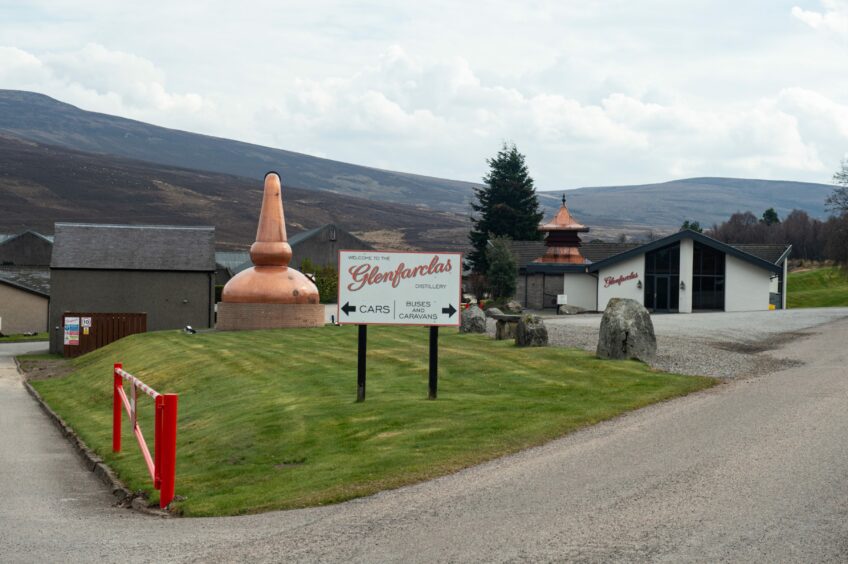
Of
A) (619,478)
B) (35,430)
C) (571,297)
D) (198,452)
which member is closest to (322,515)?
(619,478)

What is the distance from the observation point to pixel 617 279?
6212 centimetres

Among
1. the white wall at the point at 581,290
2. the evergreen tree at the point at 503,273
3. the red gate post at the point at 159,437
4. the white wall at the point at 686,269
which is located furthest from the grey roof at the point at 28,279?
the red gate post at the point at 159,437

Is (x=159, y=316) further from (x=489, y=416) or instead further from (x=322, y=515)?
(x=322, y=515)

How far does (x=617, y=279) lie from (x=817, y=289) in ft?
107

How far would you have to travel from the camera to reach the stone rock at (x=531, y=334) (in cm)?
2755

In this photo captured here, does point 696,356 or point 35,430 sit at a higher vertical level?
point 696,356

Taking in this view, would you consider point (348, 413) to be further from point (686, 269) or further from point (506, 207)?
point (506, 207)

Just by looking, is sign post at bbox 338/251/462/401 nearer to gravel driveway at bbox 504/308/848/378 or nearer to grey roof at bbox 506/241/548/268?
gravel driveway at bbox 504/308/848/378

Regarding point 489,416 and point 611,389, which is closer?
point 489,416

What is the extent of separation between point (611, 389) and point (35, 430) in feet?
42.0

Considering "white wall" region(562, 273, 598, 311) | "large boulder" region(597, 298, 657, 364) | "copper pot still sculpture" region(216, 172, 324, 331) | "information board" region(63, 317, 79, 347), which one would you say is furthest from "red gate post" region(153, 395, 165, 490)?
"white wall" region(562, 273, 598, 311)

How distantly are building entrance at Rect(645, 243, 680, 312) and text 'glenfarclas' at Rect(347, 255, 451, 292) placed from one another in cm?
4411

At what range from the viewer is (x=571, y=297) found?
6556cm

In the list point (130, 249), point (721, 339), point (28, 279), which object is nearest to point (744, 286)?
point (721, 339)
